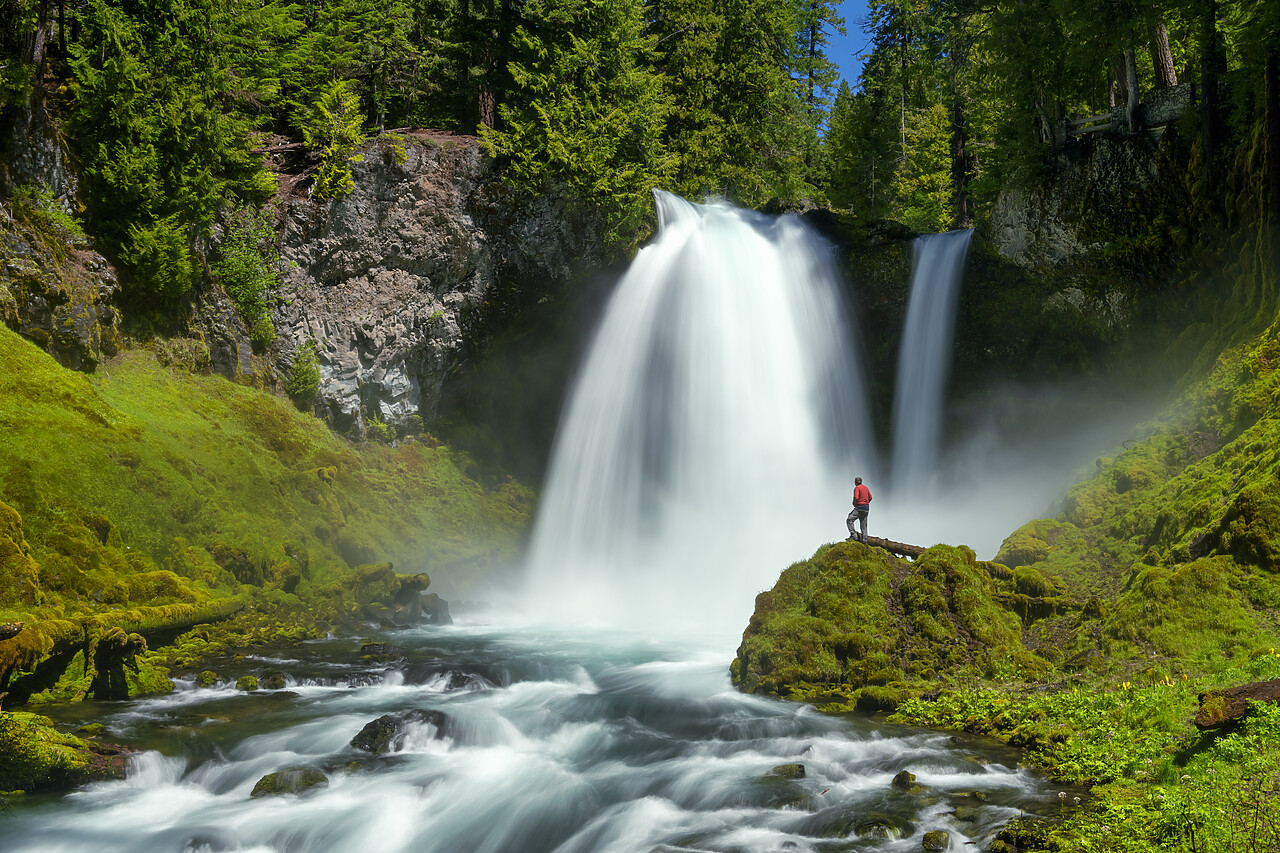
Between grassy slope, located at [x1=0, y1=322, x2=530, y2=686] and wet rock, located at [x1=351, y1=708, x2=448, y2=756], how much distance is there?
4.08m

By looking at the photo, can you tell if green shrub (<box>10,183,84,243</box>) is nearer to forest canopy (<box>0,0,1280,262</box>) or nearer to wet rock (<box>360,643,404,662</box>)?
forest canopy (<box>0,0,1280,262</box>)

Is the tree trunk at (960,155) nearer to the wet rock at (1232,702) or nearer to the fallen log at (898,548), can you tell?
the fallen log at (898,548)

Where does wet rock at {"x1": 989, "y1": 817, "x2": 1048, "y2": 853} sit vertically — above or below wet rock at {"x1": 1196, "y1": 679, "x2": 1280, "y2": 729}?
below

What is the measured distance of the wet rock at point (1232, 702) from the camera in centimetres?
640

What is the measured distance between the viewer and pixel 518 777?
9.02m

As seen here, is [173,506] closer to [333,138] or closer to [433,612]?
[433,612]

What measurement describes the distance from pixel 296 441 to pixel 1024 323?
20.9 meters

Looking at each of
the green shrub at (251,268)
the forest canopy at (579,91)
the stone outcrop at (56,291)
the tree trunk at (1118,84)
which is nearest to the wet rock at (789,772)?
the stone outcrop at (56,291)

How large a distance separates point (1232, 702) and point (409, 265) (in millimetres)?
21084

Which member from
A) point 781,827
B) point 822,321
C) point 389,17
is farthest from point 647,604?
point 389,17

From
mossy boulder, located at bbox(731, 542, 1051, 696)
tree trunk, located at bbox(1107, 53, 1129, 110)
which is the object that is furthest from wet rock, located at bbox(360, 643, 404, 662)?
tree trunk, located at bbox(1107, 53, 1129, 110)

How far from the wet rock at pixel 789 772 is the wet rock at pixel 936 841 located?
78.5 inches

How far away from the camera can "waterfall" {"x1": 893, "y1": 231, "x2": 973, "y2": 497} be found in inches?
966

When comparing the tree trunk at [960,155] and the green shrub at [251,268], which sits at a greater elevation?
the tree trunk at [960,155]
